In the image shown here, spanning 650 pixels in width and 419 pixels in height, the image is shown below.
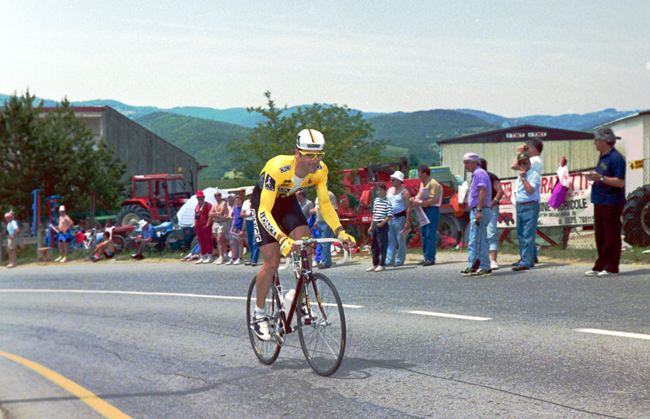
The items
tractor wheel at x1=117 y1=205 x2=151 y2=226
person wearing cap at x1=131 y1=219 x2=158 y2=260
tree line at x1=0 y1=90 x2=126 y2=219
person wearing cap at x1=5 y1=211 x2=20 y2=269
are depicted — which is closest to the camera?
person wearing cap at x1=131 y1=219 x2=158 y2=260

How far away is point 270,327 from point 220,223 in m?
10.8

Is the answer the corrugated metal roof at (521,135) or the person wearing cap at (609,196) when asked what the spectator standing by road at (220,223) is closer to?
the person wearing cap at (609,196)

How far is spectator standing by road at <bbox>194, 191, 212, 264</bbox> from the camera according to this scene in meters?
16.8

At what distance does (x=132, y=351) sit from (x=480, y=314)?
4253 millimetres

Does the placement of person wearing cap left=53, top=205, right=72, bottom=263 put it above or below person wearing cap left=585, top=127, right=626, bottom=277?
below

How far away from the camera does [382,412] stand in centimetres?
437

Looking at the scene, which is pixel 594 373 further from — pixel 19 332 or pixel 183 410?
pixel 19 332

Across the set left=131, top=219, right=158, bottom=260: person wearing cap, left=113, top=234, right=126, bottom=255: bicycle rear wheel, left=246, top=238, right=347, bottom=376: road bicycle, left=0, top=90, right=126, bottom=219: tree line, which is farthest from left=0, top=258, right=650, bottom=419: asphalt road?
left=0, top=90, right=126, bottom=219: tree line

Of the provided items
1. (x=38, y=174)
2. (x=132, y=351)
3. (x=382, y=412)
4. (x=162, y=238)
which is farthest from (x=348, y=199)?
(x=38, y=174)

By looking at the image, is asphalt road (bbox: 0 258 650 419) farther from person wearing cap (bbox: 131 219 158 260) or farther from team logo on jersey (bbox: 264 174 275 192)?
person wearing cap (bbox: 131 219 158 260)

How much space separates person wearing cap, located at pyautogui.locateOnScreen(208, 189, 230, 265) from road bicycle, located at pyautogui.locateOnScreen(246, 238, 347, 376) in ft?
35.1

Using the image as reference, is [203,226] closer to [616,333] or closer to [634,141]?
[616,333]

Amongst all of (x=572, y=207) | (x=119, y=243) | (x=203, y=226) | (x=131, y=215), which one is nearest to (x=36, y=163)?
(x=131, y=215)

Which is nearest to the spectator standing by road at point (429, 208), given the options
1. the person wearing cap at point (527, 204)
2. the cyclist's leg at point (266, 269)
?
the person wearing cap at point (527, 204)
